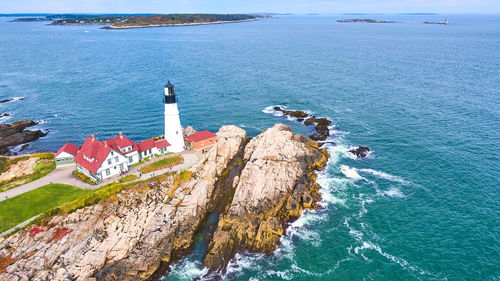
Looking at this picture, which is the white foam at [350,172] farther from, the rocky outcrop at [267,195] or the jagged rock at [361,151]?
the jagged rock at [361,151]

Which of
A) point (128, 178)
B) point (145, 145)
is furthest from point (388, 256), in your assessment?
point (145, 145)

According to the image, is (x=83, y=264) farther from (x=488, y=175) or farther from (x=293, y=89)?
(x=293, y=89)

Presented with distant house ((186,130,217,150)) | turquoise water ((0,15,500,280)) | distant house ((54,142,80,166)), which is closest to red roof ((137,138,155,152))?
distant house ((186,130,217,150))

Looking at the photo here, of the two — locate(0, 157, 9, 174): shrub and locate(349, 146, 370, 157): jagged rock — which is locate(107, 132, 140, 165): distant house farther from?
locate(349, 146, 370, 157): jagged rock

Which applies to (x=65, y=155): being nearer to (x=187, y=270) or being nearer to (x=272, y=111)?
(x=187, y=270)

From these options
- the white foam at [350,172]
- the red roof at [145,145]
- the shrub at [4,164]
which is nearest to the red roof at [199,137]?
the red roof at [145,145]

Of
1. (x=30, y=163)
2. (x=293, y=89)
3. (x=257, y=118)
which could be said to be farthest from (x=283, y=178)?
(x=293, y=89)
